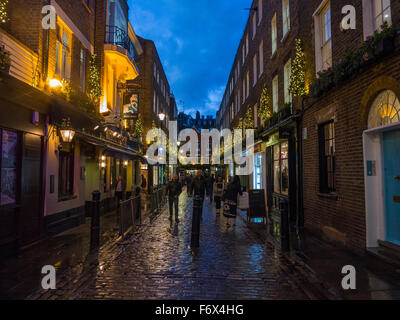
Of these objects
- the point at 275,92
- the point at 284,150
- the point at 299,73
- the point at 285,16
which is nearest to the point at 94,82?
the point at 299,73

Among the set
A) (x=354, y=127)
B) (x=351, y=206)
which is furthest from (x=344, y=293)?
(x=354, y=127)

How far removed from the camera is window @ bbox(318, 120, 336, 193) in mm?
8438

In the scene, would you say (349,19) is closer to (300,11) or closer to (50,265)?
(300,11)

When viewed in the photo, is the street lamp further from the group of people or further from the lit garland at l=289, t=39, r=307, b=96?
the lit garland at l=289, t=39, r=307, b=96

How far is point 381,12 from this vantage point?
236 inches

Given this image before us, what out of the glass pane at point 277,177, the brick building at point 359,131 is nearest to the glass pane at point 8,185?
the brick building at point 359,131

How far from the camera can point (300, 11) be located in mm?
10578

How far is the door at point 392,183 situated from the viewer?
5.81m

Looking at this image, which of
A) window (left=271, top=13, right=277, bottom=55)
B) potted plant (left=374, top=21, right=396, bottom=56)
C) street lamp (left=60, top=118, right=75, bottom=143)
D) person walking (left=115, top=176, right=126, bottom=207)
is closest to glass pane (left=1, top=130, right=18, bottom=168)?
street lamp (left=60, top=118, right=75, bottom=143)

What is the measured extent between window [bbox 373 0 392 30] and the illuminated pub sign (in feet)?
43.1

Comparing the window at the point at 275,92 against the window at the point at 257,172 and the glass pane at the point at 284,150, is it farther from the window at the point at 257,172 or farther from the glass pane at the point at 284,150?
the window at the point at 257,172

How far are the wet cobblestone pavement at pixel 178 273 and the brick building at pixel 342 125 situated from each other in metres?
1.49
